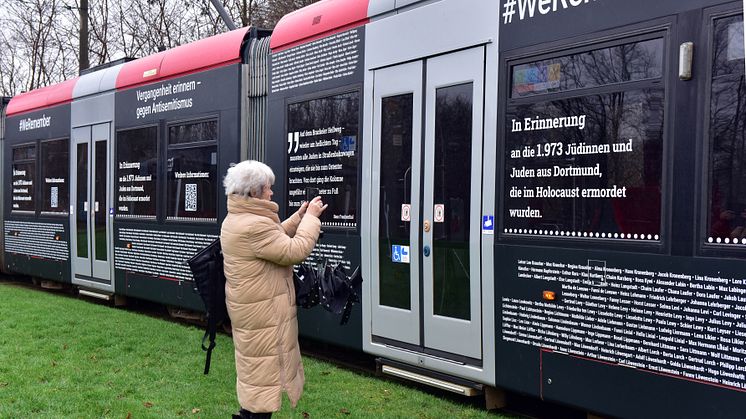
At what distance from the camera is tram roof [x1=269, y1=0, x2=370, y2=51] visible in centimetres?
720

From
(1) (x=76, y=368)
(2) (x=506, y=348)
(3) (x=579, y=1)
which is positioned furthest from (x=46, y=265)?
(3) (x=579, y=1)

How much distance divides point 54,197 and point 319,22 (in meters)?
7.02

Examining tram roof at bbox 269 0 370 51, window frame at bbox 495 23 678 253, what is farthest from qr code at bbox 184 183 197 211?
window frame at bbox 495 23 678 253

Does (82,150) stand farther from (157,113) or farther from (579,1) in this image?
(579,1)

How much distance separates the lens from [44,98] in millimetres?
13125

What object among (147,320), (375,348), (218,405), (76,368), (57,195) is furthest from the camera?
(57,195)

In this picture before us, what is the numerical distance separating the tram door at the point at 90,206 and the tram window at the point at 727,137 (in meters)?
8.70

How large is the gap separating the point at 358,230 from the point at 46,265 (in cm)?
792

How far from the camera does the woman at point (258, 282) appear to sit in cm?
454

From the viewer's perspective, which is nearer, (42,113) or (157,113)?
(157,113)

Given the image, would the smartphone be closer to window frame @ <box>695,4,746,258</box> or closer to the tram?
the tram

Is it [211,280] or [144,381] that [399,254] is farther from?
[144,381]

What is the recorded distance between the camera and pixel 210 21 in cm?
2500

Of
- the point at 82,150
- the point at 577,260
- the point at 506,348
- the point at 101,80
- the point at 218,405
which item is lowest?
the point at 218,405
